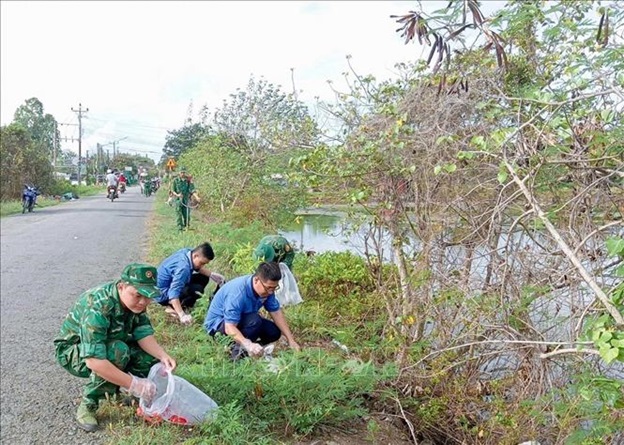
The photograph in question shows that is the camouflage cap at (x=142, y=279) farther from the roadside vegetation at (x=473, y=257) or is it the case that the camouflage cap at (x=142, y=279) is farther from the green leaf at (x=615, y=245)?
the green leaf at (x=615, y=245)

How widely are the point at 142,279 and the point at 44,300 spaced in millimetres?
4063

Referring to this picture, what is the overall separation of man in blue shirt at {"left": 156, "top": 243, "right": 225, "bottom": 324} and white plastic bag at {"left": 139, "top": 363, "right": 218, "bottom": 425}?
178cm

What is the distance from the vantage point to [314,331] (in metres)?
5.76

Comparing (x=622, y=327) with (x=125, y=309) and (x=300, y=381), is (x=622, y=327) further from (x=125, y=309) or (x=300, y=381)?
(x=125, y=309)

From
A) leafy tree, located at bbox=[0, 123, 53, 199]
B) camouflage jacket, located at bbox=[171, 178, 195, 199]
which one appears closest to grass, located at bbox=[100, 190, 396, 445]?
camouflage jacket, located at bbox=[171, 178, 195, 199]

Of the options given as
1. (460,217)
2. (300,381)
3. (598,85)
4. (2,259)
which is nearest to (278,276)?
(300,381)

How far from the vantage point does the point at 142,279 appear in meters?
3.05

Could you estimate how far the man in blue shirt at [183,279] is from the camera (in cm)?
520

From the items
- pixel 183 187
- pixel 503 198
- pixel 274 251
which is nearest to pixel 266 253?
pixel 274 251

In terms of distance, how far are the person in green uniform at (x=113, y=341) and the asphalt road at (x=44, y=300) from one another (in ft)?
1.08

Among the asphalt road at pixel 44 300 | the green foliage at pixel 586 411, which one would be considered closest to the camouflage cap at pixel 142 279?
the asphalt road at pixel 44 300

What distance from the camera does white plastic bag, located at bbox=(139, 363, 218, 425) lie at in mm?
3131

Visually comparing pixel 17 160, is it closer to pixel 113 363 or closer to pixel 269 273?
pixel 269 273

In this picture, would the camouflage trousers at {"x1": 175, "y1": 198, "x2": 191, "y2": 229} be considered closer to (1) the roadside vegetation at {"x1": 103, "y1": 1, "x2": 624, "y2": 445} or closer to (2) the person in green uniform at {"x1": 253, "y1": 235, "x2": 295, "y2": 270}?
(2) the person in green uniform at {"x1": 253, "y1": 235, "x2": 295, "y2": 270}
